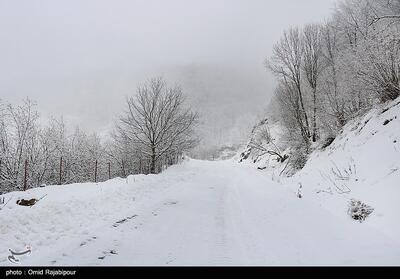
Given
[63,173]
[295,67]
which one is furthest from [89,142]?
[295,67]

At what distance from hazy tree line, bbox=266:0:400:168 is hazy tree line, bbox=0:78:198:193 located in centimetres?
1155

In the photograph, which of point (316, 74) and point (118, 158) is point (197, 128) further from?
point (316, 74)

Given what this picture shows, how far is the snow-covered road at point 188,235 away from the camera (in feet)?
18.0

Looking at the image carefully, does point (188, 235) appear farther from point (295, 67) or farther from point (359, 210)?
point (295, 67)

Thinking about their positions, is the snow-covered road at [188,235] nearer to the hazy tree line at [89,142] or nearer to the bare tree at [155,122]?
the hazy tree line at [89,142]

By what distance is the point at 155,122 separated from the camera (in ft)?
100

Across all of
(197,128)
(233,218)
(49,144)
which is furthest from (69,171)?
(233,218)

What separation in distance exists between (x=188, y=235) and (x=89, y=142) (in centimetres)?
3294

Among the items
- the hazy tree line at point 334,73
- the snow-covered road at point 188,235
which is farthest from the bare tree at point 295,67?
the snow-covered road at point 188,235

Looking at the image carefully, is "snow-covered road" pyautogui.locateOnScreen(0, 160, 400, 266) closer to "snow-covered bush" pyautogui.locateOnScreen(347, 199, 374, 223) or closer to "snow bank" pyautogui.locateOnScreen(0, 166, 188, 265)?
"snow bank" pyautogui.locateOnScreen(0, 166, 188, 265)

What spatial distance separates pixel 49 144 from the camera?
25.5 metres

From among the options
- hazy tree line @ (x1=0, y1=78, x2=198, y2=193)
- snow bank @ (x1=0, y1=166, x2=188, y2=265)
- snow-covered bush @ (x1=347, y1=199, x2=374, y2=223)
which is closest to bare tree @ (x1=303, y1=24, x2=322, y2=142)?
hazy tree line @ (x1=0, y1=78, x2=198, y2=193)
